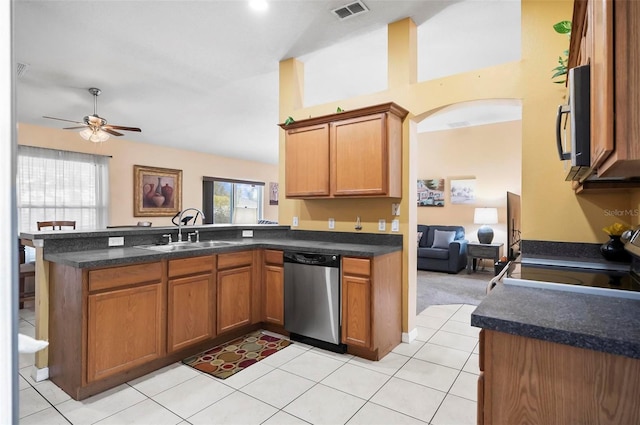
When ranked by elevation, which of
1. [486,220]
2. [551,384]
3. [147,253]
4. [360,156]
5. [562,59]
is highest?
[562,59]

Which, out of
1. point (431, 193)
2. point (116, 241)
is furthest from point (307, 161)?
point (431, 193)

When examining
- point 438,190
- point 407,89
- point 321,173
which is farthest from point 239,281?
point 438,190

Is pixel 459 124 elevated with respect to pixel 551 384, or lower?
elevated

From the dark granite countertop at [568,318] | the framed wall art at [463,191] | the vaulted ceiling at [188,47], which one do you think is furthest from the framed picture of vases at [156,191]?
the dark granite countertop at [568,318]

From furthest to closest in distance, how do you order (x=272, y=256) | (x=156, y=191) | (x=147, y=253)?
(x=156, y=191)
(x=272, y=256)
(x=147, y=253)

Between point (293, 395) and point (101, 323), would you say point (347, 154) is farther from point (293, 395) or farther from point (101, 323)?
→ point (101, 323)

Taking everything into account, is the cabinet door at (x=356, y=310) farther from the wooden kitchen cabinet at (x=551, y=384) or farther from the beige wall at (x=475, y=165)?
the beige wall at (x=475, y=165)

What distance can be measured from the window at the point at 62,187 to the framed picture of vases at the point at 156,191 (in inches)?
23.1

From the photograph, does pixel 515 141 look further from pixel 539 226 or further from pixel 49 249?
pixel 49 249

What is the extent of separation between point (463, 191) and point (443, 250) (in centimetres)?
140

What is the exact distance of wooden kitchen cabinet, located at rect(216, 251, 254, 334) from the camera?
3.02 m

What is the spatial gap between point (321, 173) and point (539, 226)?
74.7 inches

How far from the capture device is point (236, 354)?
9.40 feet

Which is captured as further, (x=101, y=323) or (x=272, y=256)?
(x=272, y=256)
